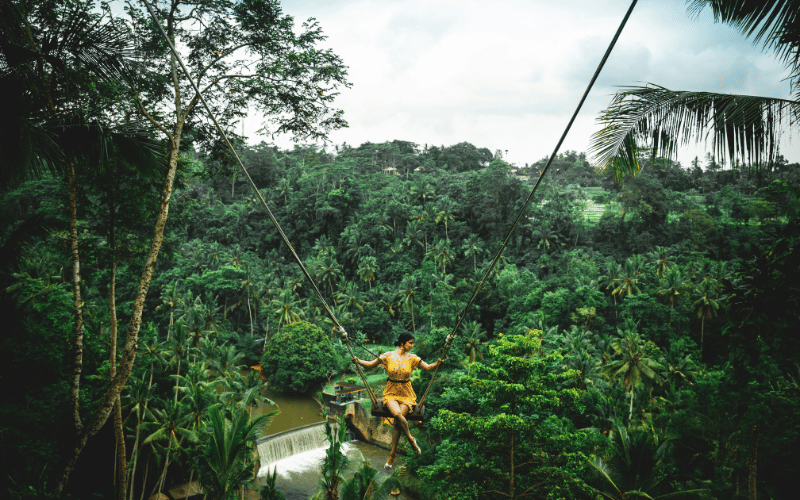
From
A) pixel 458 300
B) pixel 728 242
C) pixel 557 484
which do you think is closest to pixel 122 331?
pixel 557 484

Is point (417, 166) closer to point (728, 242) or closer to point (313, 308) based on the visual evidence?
point (313, 308)

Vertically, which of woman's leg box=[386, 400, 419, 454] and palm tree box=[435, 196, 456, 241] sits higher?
palm tree box=[435, 196, 456, 241]

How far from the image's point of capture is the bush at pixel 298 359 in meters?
28.8

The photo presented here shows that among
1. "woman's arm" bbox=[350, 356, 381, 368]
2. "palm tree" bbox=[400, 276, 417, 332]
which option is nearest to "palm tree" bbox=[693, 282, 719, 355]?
"palm tree" bbox=[400, 276, 417, 332]

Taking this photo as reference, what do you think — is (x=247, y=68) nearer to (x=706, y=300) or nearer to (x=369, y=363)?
(x=369, y=363)

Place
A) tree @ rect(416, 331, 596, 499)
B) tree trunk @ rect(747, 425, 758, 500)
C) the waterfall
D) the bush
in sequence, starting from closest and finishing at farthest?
1. tree @ rect(416, 331, 596, 499)
2. tree trunk @ rect(747, 425, 758, 500)
3. the waterfall
4. the bush

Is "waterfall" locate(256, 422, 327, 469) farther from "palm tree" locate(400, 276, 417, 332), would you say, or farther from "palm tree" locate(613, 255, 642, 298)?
"palm tree" locate(613, 255, 642, 298)

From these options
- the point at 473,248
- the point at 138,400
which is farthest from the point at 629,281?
the point at 138,400

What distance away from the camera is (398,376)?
197 inches

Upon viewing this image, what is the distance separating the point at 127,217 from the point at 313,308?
24929 mm

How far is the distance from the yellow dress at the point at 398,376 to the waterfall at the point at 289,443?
16319 mm

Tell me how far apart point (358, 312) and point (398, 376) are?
33517 mm

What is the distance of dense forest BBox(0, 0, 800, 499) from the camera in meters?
6.85

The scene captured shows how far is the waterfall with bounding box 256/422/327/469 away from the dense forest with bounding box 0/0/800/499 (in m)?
1.77
